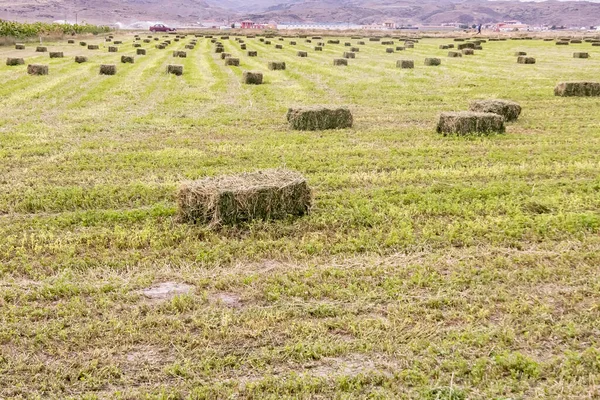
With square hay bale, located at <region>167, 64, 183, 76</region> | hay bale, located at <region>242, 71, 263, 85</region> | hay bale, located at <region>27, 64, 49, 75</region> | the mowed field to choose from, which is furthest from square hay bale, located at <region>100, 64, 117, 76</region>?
the mowed field

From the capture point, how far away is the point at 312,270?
7273 millimetres

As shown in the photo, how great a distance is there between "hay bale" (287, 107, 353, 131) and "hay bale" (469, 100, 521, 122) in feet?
13.1

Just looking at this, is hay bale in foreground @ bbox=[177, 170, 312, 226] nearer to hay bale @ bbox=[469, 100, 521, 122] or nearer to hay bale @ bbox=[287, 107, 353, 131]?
hay bale @ bbox=[287, 107, 353, 131]

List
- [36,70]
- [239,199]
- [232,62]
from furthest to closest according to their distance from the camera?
[232,62] < [36,70] < [239,199]

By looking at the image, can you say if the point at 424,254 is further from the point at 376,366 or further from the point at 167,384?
the point at 167,384

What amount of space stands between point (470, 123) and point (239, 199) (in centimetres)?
860

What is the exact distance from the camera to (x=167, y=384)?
16.9 ft

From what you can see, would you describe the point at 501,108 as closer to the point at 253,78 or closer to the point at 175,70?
the point at 253,78

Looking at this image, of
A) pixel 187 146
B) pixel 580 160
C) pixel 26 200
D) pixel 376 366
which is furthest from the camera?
pixel 187 146

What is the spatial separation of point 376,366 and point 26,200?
6860 millimetres

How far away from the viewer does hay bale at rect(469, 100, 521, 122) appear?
16.7 metres

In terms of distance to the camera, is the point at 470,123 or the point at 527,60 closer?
the point at 470,123

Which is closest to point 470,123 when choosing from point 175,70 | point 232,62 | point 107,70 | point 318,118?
point 318,118

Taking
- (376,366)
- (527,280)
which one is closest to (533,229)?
(527,280)
